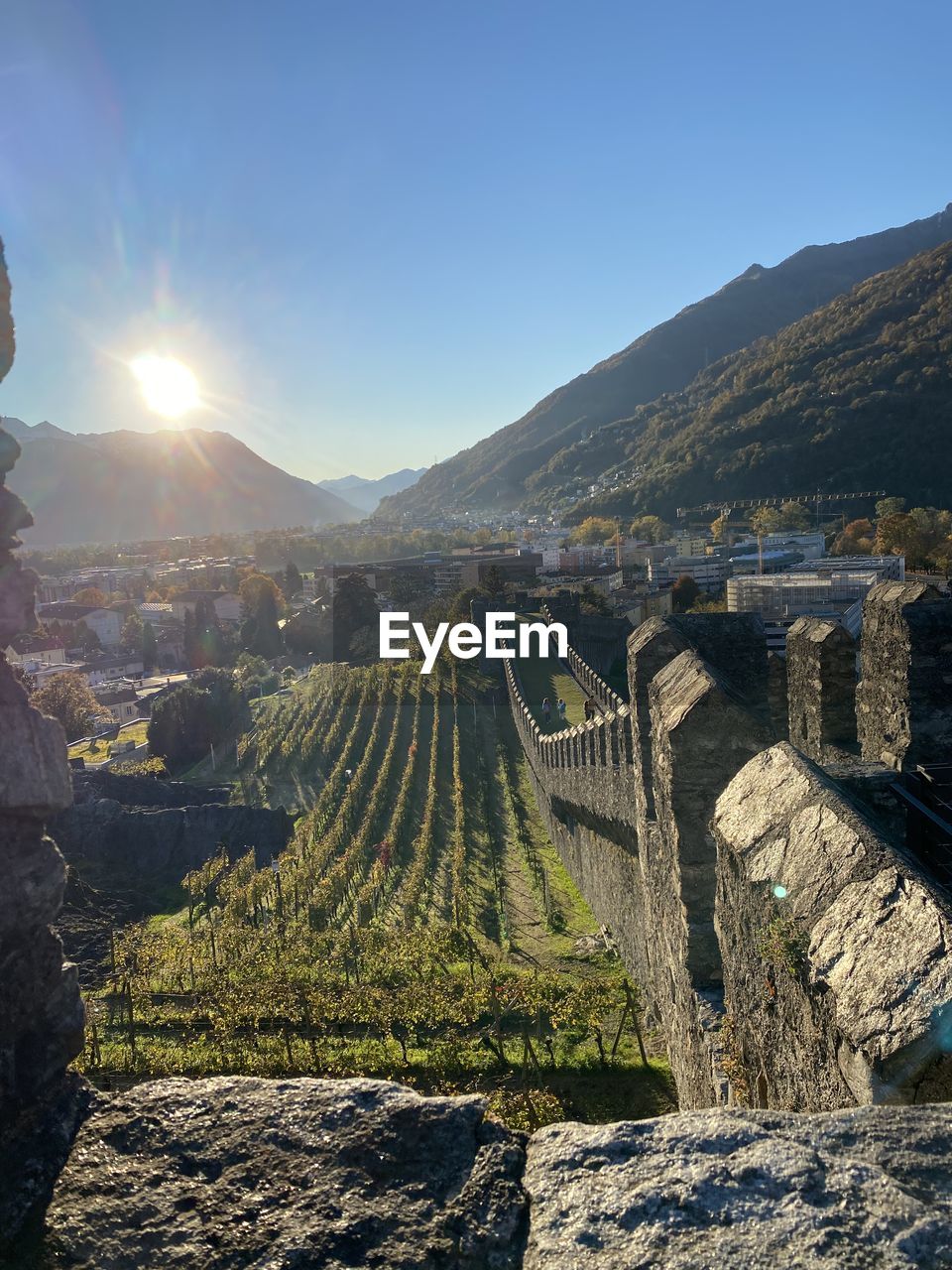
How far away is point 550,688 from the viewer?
26047mm

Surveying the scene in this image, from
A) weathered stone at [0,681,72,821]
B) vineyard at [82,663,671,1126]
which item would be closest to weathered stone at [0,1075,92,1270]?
vineyard at [82,663,671,1126]

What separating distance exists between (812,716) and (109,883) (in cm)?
2026

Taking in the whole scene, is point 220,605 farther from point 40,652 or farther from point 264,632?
point 40,652

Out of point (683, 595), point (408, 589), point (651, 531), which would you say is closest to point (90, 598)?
point (408, 589)

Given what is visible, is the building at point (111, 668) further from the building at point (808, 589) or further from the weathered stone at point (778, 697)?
the weathered stone at point (778, 697)

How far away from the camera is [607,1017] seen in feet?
30.2

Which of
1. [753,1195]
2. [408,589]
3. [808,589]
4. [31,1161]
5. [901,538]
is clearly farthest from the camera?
[408,589]

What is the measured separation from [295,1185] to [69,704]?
4209 cm

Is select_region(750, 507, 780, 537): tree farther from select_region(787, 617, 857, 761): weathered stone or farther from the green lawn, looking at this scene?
select_region(787, 617, 857, 761): weathered stone

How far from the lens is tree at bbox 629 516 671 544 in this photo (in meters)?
97.6

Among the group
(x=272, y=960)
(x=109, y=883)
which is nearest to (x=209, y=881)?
(x=109, y=883)

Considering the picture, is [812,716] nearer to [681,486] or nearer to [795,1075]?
[795,1075]

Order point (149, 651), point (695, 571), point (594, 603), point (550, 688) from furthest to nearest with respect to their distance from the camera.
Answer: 1. point (149, 651)
2. point (695, 571)
3. point (594, 603)
4. point (550, 688)

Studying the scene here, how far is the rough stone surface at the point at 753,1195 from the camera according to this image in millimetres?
1478
